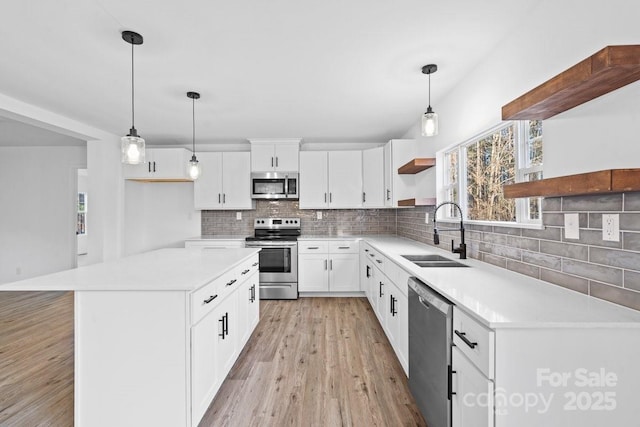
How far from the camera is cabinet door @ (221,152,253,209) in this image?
4625 mm

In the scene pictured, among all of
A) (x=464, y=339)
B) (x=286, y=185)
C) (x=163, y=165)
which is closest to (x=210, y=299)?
(x=464, y=339)

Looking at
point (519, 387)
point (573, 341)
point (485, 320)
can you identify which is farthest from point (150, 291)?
point (573, 341)

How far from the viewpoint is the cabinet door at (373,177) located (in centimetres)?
438

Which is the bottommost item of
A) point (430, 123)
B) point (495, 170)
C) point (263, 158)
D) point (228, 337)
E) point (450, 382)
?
point (228, 337)

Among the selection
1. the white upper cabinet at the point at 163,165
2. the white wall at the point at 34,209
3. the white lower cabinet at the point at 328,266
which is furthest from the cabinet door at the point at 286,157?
the white wall at the point at 34,209

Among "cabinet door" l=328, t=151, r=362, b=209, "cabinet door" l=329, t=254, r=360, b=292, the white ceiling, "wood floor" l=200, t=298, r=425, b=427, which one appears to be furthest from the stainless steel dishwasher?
"cabinet door" l=328, t=151, r=362, b=209

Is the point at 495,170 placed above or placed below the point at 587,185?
above

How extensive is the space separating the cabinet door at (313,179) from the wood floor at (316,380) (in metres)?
1.83

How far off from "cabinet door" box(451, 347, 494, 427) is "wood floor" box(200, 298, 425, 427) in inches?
24.7

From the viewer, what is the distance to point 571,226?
148 centimetres

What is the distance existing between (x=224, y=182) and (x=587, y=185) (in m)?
4.33

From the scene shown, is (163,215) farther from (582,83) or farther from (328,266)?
(582,83)

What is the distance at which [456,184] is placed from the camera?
2939mm

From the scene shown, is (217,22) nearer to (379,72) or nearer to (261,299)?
(379,72)
